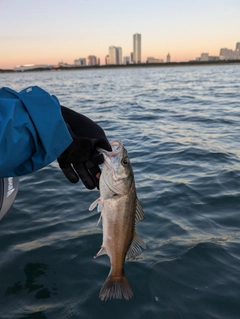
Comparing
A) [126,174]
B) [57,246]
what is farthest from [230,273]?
[57,246]

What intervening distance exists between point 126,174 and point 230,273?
186 cm

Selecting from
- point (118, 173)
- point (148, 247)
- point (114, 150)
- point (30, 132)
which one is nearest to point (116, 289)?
point (118, 173)

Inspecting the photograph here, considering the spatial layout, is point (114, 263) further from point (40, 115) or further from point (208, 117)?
point (208, 117)

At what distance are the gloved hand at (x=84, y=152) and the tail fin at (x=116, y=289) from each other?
34.4 inches

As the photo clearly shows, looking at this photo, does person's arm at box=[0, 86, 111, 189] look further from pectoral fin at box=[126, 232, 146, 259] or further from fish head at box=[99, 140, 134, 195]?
pectoral fin at box=[126, 232, 146, 259]

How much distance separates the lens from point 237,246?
12.6ft

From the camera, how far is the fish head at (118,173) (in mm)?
2578

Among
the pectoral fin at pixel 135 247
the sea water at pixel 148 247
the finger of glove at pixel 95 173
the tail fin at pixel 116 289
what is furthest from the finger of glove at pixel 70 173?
the sea water at pixel 148 247

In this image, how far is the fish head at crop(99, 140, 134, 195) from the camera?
2578 mm

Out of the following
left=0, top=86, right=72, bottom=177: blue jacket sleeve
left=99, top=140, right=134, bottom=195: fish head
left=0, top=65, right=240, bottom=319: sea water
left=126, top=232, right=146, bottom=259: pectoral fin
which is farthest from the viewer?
left=0, top=65, right=240, bottom=319: sea water

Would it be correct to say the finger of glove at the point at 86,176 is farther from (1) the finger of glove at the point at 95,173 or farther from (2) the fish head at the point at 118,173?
(2) the fish head at the point at 118,173

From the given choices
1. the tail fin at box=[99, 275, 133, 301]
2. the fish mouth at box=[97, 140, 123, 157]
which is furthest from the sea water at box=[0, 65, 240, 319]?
the fish mouth at box=[97, 140, 123, 157]

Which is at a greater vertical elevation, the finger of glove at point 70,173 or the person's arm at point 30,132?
the person's arm at point 30,132

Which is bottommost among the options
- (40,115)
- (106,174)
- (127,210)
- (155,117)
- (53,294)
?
(155,117)
